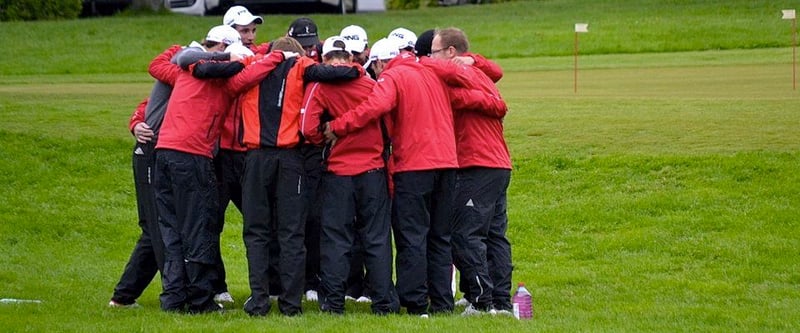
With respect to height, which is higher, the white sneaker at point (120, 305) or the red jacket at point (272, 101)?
the red jacket at point (272, 101)

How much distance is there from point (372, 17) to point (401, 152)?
3733cm

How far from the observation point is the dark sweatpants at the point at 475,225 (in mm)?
10109

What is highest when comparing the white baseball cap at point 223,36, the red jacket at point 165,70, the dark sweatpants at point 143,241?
the white baseball cap at point 223,36

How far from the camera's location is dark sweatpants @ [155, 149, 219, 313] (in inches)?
392

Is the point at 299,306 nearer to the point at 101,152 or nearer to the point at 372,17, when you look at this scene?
the point at 101,152

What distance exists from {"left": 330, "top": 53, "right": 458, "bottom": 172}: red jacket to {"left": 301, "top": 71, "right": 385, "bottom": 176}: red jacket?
12cm

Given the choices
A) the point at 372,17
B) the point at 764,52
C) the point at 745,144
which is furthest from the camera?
the point at 372,17

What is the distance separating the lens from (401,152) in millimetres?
10016

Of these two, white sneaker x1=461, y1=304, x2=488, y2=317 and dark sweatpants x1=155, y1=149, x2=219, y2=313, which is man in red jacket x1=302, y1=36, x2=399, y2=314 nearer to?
white sneaker x1=461, y1=304, x2=488, y2=317

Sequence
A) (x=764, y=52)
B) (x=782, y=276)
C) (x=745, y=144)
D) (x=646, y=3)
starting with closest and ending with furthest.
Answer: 1. (x=782, y=276)
2. (x=745, y=144)
3. (x=764, y=52)
4. (x=646, y=3)

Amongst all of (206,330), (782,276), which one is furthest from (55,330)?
(782,276)

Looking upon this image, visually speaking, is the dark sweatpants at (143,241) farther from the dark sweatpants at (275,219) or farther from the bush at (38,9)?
the bush at (38,9)

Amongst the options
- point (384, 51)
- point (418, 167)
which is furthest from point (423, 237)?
point (384, 51)

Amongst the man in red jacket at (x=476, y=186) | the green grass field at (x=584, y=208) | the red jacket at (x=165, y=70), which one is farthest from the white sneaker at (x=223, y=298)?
the man in red jacket at (x=476, y=186)
